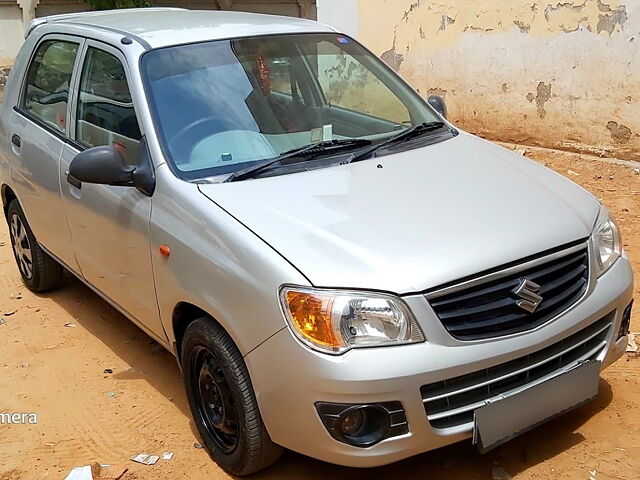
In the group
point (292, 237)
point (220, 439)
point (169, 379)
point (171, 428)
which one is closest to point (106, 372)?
point (169, 379)

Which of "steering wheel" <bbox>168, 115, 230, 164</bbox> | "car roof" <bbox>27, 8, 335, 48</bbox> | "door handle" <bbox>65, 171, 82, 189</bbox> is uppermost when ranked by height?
"car roof" <bbox>27, 8, 335, 48</bbox>

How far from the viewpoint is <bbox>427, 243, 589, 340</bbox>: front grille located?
285cm

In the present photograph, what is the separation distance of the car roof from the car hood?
1.09 metres

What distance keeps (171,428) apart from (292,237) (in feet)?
4.52

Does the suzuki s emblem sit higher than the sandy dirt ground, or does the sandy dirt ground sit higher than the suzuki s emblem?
the suzuki s emblem

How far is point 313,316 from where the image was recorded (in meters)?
2.81

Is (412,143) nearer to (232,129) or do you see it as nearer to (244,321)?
(232,129)

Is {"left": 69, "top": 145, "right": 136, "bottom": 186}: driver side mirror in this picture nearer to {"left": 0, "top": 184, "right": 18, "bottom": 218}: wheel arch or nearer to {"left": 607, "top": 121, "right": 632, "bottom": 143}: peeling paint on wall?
{"left": 0, "top": 184, "right": 18, "bottom": 218}: wheel arch

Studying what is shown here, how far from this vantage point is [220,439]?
345 centimetres

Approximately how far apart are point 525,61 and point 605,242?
481cm

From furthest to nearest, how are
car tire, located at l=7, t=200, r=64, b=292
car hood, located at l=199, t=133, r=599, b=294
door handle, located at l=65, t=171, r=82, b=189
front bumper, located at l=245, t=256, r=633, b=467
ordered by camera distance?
car tire, located at l=7, t=200, r=64, b=292
door handle, located at l=65, t=171, r=82, b=189
car hood, located at l=199, t=133, r=599, b=294
front bumper, located at l=245, t=256, r=633, b=467

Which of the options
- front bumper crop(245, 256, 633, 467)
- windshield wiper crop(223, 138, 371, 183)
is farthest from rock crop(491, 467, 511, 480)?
windshield wiper crop(223, 138, 371, 183)

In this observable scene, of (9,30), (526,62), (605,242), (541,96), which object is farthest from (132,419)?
(9,30)

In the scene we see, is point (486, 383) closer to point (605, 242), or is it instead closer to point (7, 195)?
point (605, 242)
